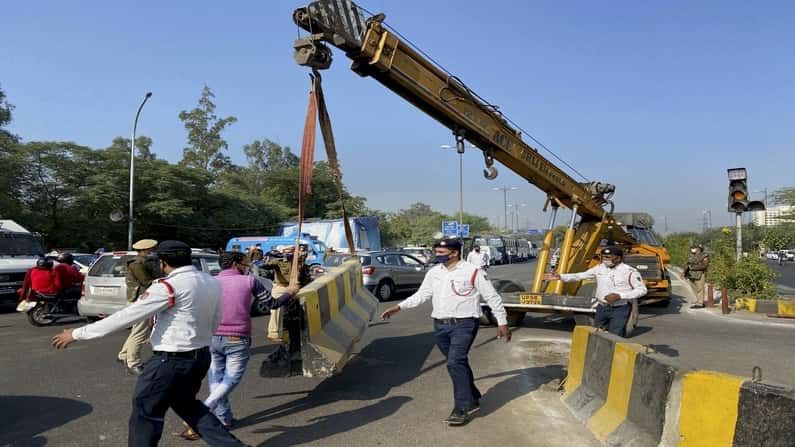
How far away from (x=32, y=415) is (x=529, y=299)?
7735mm

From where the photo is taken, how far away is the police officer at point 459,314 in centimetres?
531

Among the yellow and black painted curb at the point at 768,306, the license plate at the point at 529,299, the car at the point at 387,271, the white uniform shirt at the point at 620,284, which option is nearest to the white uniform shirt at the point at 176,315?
the white uniform shirt at the point at 620,284

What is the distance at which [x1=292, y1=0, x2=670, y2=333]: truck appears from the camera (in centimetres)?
693

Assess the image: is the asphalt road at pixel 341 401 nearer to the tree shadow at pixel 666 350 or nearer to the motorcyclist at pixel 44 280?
the tree shadow at pixel 666 350

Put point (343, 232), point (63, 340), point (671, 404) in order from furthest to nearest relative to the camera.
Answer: point (343, 232) → point (671, 404) → point (63, 340)

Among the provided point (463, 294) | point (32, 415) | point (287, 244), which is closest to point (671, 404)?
point (463, 294)

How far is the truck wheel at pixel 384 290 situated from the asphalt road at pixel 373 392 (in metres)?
6.41

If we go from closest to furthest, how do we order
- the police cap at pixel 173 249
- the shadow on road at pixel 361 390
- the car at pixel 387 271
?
the police cap at pixel 173 249, the shadow on road at pixel 361 390, the car at pixel 387 271

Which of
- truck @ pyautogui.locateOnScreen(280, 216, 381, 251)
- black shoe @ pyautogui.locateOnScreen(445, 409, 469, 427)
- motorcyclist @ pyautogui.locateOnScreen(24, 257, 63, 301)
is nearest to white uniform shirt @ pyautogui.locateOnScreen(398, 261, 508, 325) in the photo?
black shoe @ pyautogui.locateOnScreen(445, 409, 469, 427)

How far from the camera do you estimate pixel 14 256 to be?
1579cm

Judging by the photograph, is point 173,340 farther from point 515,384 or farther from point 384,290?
point 384,290

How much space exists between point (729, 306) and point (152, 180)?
32.2m

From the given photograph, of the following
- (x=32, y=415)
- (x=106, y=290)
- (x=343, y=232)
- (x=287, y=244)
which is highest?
(x=343, y=232)

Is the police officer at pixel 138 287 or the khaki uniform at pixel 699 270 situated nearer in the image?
the police officer at pixel 138 287
